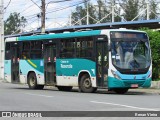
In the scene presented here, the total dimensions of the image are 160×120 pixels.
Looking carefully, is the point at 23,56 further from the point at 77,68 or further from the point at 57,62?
the point at 77,68

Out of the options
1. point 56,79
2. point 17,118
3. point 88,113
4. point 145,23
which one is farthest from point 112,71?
→ point 145,23

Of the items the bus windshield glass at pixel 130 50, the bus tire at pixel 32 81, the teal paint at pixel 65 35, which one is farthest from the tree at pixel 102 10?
the bus windshield glass at pixel 130 50

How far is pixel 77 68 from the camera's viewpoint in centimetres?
2375

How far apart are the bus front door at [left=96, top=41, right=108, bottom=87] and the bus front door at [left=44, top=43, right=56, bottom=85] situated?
3684mm

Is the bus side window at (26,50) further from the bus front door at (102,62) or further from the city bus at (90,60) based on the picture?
the bus front door at (102,62)

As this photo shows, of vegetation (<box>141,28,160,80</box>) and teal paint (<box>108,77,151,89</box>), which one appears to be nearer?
teal paint (<box>108,77,151,89</box>)

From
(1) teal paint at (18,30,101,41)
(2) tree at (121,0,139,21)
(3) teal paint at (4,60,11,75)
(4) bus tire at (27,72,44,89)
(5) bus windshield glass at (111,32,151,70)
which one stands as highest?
(2) tree at (121,0,139,21)

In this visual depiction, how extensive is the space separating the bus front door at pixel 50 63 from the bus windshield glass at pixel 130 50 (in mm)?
4711

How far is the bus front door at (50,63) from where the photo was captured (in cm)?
2550

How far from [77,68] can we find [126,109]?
9.54 meters

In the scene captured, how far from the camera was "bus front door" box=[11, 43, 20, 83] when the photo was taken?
1123 inches

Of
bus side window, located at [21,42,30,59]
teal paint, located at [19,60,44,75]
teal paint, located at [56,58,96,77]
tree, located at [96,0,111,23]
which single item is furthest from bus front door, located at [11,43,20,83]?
tree, located at [96,0,111,23]

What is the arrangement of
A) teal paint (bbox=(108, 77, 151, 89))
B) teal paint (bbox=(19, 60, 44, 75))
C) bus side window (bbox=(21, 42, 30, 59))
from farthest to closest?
bus side window (bbox=(21, 42, 30, 59))
teal paint (bbox=(19, 60, 44, 75))
teal paint (bbox=(108, 77, 151, 89))

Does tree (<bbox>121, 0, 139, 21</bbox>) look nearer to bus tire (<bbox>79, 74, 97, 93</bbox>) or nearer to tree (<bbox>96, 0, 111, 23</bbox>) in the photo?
A: tree (<bbox>96, 0, 111, 23</bbox>)
